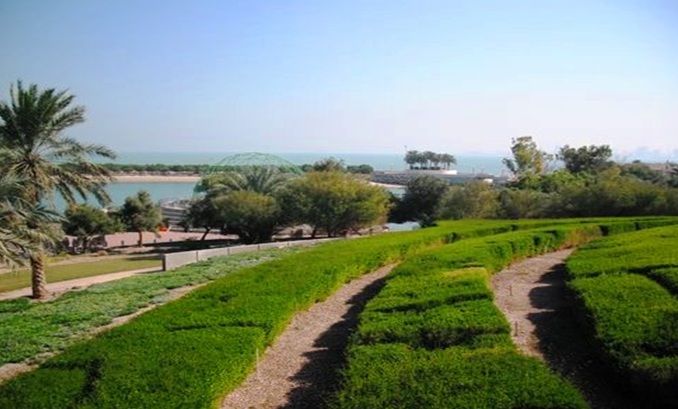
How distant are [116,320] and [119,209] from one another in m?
35.0

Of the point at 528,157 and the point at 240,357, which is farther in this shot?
the point at 528,157

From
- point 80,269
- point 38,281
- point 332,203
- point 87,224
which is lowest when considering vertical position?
point 80,269

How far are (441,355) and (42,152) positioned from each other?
1850cm

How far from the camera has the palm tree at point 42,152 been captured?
2014 cm

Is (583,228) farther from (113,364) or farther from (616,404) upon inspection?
(113,364)

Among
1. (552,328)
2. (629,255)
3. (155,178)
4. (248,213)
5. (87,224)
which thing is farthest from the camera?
(155,178)

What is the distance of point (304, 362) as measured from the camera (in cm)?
976

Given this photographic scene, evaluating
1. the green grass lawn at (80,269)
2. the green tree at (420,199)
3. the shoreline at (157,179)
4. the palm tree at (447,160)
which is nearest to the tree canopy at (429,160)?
the palm tree at (447,160)

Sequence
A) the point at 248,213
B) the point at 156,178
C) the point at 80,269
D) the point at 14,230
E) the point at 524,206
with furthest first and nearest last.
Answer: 1. the point at 156,178
2. the point at 248,213
3. the point at 524,206
4. the point at 80,269
5. the point at 14,230

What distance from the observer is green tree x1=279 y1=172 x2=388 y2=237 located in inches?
1406

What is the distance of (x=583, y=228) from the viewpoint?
21.8m

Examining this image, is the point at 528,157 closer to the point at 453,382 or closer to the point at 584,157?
the point at 584,157

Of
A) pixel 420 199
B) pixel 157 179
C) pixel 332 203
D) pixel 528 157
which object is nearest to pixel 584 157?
pixel 528 157

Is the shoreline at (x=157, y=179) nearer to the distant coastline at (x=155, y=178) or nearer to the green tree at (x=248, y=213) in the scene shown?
the distant coastline at (x=155, y=178)
